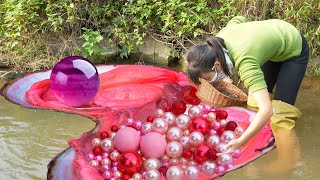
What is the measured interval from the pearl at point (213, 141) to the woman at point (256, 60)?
0.57 ft

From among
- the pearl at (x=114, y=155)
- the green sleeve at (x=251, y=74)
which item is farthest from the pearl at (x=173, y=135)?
the green sleeve at (x=251, y=74)

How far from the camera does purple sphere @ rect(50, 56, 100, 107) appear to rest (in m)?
3.72

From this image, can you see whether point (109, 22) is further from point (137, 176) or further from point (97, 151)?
point (137, 176)

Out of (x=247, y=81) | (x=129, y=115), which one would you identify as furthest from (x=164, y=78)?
(x=247, y=81)

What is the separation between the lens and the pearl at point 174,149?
290 cm

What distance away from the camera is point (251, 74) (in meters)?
2.77

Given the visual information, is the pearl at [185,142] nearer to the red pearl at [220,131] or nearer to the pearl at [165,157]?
the pearl at [165,157]

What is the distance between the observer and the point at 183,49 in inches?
219

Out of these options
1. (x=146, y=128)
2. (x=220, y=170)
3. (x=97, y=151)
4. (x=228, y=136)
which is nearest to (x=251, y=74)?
(x=228, y=136)

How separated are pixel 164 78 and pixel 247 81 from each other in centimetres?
166

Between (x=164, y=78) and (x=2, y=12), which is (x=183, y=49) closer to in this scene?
(x=164, y=78)

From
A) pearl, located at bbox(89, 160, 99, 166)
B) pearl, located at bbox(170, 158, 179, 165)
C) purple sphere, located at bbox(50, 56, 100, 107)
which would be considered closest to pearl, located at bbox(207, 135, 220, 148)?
pearl, located at bbox(170, 158, 179, 165)

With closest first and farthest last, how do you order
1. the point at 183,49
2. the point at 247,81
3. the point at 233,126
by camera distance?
the point at 247,81 < the point at 233,126 < the point at 183,49

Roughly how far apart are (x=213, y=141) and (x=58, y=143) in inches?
52.8
